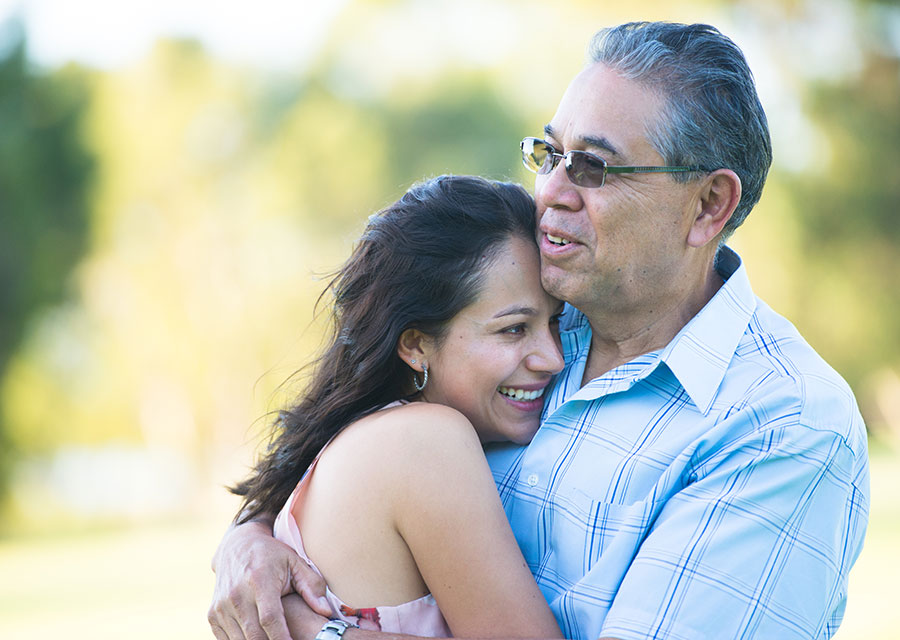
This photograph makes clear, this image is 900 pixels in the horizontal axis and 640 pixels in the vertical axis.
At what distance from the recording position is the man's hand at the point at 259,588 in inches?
92.1

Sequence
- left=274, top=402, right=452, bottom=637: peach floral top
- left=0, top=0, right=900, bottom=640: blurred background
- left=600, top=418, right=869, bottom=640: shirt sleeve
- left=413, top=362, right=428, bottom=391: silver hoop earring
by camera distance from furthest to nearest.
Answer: left=0, top=0, right=900, bottom=640: blurred background → left=413, top=362, right=428, bottom=391: silver hoop earring → left=274, top=402, right=452, bottom=637: peach floral top → left=600, top=418, right=869, bottom=640: shirt sleeve

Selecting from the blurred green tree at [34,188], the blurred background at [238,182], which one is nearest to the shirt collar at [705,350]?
the blurred background at [238,182]

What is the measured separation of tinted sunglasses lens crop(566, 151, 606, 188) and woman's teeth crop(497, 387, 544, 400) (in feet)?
1.97

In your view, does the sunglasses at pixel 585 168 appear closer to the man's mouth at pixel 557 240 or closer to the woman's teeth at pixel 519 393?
the man's mouth at pixel 557 240

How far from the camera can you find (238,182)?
21.4 meters

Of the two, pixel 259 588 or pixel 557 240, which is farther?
pixel 557 240

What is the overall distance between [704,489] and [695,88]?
43.6 inches

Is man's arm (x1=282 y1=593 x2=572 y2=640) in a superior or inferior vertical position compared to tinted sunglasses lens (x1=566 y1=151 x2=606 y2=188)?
inferior

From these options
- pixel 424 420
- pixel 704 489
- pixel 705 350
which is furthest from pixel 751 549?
pixel 424 420

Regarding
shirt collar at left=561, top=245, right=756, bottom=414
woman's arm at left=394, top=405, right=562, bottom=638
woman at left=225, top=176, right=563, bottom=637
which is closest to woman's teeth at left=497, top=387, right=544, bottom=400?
woman at left=225, top=176, right=563, bottom=637

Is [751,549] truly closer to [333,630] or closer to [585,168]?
[333,630]

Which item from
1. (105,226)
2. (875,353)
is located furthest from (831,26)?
(105,226)

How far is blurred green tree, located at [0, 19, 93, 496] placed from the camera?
1923 centimetres

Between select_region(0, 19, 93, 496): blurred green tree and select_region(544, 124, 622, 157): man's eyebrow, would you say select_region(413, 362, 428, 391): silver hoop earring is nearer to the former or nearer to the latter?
select_region(544, 124, 622, 157): man's eyebrow
